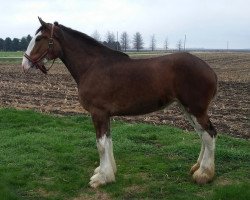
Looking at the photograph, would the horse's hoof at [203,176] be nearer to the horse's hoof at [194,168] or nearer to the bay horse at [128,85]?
the bay horse at [128,85]

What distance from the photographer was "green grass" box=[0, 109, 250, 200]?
705 cm

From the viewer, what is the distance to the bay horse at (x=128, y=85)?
23.2ft

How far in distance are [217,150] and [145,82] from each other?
103 inches

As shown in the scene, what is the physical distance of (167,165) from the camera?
326 inches

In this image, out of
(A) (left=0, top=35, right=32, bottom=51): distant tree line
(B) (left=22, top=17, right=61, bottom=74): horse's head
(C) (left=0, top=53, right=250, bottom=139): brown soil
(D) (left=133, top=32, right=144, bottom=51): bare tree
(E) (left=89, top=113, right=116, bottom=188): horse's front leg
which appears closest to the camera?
(E) (left=89, top=113, right=116, bottom=188): horse's front leg

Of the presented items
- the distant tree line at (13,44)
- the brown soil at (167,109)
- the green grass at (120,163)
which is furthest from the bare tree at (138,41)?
the green grass at (120,163)

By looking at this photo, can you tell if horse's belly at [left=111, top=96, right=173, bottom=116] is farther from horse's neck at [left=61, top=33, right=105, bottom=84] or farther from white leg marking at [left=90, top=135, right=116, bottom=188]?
horse's neck at [left=61, top=33, right=105, bottom=84]

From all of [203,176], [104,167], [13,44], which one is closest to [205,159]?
[203,176]

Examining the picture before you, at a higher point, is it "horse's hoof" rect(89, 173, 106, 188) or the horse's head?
the horse's head

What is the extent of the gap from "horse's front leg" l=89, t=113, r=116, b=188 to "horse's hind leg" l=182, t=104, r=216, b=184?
1424 millimetres

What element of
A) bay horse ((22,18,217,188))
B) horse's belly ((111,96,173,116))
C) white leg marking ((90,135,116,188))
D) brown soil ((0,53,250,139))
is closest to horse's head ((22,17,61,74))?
bay horse ((22,18,217,188))

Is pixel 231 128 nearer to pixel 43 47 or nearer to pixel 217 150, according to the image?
pixel 217 150

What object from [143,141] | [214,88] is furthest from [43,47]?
[143,141]

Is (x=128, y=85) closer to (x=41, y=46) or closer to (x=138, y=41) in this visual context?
(x=41, y=46)
